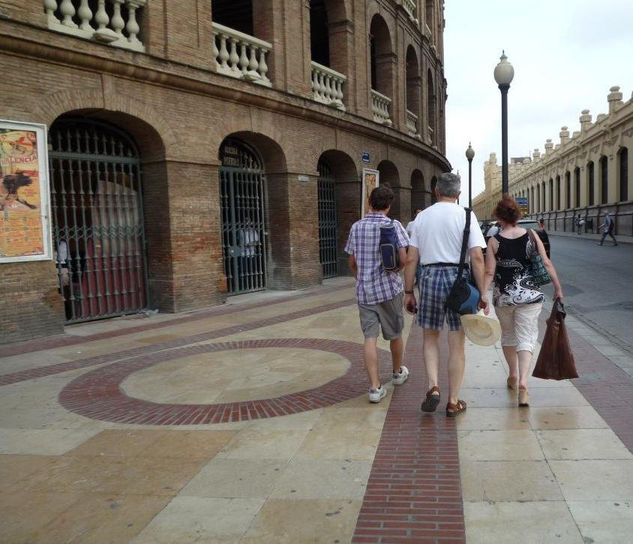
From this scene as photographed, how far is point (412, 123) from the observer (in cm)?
2331

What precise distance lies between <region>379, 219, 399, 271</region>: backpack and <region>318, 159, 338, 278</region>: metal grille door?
39.8ft

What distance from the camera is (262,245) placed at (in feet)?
49.0

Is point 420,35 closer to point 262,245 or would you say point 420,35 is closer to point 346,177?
point 346,177

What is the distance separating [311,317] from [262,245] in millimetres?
4824

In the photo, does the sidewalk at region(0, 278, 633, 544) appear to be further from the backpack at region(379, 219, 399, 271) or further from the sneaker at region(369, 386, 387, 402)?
the backpack at region(379, 219, 399, 271)

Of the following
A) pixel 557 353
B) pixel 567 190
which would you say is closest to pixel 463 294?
pixel 557 353

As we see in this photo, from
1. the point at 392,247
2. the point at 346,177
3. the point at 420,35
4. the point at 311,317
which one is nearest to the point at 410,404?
the point at 392,247

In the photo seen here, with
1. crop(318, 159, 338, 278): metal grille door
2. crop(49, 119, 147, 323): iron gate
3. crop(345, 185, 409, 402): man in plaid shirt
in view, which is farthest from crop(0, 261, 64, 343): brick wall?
crop(318, 159, 338, 278): metal grille door

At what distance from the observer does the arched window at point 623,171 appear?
43031 mm

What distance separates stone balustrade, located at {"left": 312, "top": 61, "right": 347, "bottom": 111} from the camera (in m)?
15.7

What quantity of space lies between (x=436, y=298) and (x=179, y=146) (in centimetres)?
789

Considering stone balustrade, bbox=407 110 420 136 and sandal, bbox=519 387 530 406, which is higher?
stone balustrade, bbox=407 110 420 136

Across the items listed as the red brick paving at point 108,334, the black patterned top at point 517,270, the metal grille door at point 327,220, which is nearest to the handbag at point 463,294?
the black patterned top at point 517,270

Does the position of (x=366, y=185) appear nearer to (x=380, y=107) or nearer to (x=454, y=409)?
(x=380, y=107)
